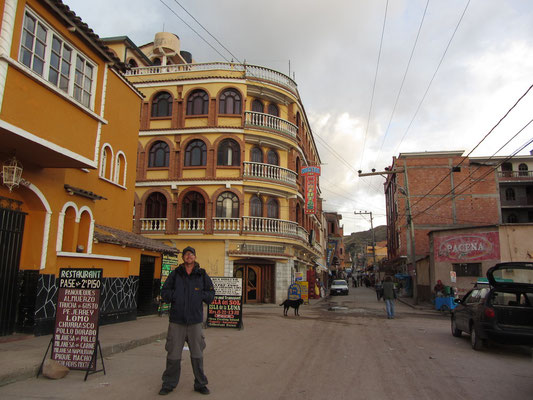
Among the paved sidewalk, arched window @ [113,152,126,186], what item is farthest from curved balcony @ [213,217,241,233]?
the paved sidewalk

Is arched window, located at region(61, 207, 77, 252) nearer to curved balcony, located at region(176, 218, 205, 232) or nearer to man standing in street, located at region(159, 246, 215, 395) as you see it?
man standing in street, located at region(159, 246, 215, 395)

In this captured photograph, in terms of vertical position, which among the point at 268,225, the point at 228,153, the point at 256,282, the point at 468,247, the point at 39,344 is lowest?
the point at 39,344

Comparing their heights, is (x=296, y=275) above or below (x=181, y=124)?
below

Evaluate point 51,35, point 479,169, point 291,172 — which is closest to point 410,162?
point 479,169

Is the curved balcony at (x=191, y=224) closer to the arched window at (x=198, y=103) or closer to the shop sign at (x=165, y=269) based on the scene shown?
the arched window at (x=198, y=103)

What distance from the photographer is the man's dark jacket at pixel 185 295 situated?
5809 mm

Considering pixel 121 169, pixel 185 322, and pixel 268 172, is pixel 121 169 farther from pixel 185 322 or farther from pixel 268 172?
pixel 268 172

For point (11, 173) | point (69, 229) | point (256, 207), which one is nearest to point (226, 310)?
point (69, 229)

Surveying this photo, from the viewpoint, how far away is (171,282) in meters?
5.94

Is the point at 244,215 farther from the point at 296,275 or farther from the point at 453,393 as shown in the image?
the point at 453,393

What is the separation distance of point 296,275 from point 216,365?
20896mm

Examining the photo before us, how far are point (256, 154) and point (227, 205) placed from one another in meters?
3.82

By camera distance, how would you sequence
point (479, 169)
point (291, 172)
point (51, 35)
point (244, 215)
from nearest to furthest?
point (51, 35), point (244, 215), point (291, 172), point (479, 169)

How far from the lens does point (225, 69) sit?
26297 mm
